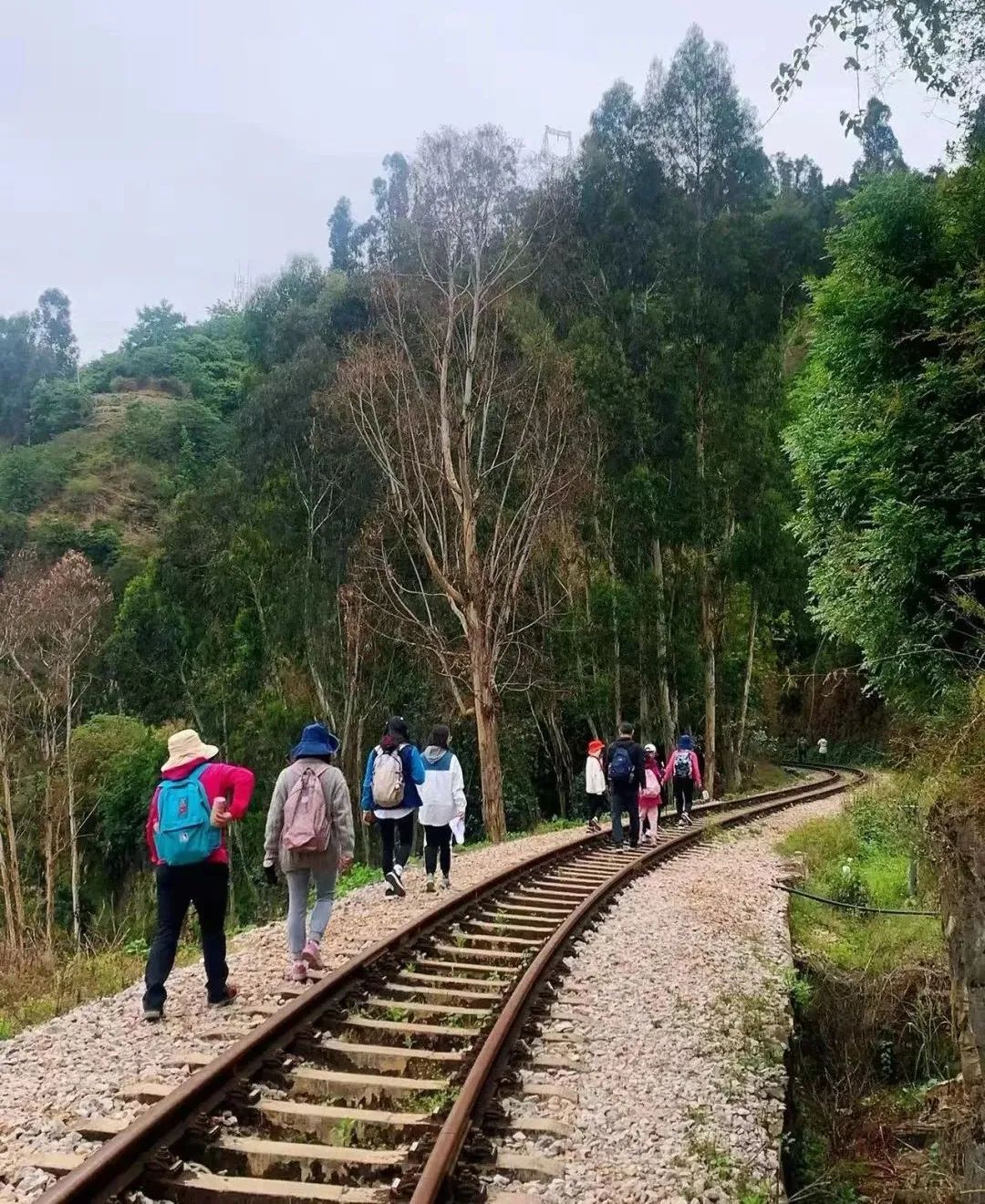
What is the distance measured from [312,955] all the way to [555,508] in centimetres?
1753

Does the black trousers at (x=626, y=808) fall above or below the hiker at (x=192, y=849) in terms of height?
below

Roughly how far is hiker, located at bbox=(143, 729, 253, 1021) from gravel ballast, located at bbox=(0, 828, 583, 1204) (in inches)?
9.9

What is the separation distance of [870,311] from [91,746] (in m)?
28.6

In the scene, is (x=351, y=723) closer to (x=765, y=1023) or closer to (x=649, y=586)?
(x=649, y=586)

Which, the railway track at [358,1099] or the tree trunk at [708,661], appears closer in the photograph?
the railway track at [358,1099]

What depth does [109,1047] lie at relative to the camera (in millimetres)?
5191

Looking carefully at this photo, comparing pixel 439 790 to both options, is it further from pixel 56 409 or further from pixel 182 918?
pixel 56 409

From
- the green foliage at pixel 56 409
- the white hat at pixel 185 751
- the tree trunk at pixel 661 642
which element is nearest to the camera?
the white hat at pixel 185 751

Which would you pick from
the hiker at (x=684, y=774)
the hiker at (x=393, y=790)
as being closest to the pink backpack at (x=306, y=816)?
the hiker at (x=393, y=790)

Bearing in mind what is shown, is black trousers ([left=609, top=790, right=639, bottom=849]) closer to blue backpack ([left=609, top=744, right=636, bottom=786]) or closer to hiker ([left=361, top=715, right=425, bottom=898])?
blue backpack ([left=609, top=744, right=636, bottom=786])

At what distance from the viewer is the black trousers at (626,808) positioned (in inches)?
524

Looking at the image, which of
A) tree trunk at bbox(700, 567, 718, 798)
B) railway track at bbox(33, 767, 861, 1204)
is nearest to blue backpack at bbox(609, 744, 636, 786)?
railway track at bbox(33, 767, 861, 1204)

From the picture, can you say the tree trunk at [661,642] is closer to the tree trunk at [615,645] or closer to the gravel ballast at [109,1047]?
the tree trunk at [615,645]

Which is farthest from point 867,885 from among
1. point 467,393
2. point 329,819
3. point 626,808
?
point 467,393
